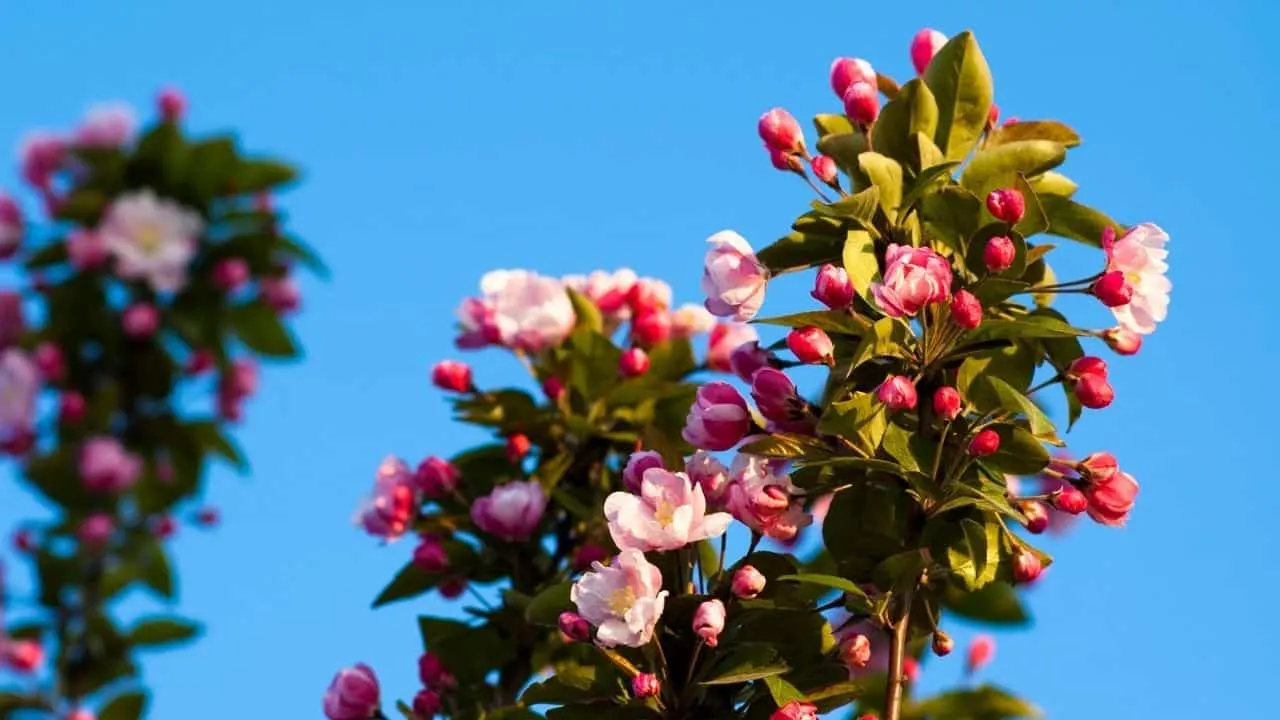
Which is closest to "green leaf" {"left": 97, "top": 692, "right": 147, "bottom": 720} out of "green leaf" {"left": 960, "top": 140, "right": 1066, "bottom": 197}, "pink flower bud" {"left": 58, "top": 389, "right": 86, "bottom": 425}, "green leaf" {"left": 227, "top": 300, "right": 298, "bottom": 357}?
"pink flower bud" {"left": 58, "top": 389, "right": 86, "bottom": 425}

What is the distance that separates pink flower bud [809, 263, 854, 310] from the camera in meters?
2.42

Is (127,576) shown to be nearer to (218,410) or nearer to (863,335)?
(218,410)

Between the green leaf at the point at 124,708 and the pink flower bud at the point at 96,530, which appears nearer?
the green leaf at the point at 124,708

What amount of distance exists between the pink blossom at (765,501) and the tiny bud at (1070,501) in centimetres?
38

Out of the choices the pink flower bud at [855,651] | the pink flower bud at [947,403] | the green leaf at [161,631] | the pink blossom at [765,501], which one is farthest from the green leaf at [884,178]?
the green leaf at [161,631]

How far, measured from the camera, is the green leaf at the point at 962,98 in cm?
279

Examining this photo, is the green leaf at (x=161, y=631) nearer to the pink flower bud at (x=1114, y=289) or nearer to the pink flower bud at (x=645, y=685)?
the pink flower bud at (x=645, y=685)

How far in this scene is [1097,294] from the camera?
2.57m

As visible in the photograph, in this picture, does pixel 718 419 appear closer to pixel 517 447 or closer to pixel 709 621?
pixel 709 621

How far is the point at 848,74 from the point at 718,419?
71cm

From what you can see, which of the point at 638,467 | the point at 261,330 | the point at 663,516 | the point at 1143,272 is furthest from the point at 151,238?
the point at 1143,272

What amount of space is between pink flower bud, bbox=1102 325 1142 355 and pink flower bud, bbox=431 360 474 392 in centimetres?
142

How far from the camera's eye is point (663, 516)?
94.9 inches

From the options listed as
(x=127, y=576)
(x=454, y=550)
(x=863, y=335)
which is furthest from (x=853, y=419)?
(x=127, y=576)
